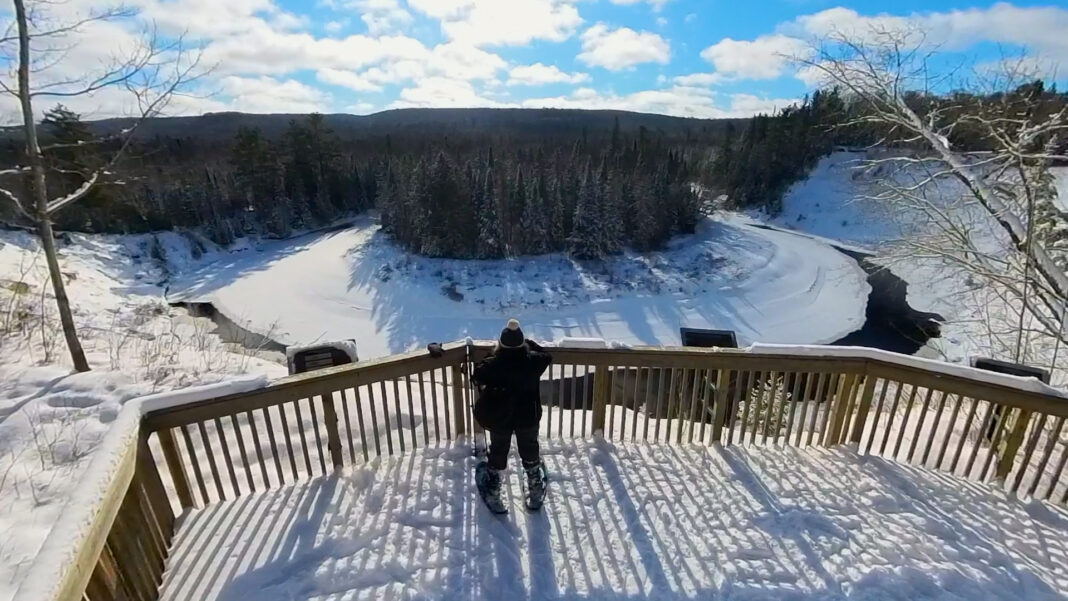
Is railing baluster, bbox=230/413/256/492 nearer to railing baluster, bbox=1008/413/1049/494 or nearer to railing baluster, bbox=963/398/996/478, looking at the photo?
railing baluster, bbox=963/398/996/478

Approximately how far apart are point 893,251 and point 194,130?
9752cm

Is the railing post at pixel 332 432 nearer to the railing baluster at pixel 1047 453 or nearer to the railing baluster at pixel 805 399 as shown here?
the railing baluster at pixel 805 399

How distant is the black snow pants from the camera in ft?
10.7

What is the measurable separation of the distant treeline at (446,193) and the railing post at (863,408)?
23502 millimetres

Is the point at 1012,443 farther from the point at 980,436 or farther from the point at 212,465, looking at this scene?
the point at 212,465

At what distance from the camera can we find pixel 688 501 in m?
3.36

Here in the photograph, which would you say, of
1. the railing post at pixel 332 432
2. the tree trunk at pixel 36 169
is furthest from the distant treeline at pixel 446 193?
the railing post at pixel 332 432

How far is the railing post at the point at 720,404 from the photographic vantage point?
3779 millimetres

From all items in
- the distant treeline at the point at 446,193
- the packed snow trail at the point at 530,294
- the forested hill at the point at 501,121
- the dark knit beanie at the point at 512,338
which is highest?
the forested hill at the point at 501,121

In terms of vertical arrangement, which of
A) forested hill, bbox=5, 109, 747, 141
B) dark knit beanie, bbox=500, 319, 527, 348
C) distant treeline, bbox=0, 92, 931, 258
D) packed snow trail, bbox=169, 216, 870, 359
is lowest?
packed snow trail, bbox=169, 216, 870, 359

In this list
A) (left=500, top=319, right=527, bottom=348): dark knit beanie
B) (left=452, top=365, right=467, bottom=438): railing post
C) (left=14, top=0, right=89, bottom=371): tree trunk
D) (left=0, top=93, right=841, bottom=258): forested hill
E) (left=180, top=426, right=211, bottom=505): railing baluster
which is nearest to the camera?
(left=180, top=426, right=211, bottom=505): railing baluster

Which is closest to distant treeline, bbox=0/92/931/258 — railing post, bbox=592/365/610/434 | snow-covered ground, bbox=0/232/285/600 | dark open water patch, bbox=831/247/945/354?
dark open water patch, bbox=831/247/945/354

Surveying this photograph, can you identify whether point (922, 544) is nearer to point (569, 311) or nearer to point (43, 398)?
point (43, 398)

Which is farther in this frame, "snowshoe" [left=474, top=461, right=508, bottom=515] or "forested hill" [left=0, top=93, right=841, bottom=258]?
"forested hill" [left=0, top=93, right=841, bottom=258]
